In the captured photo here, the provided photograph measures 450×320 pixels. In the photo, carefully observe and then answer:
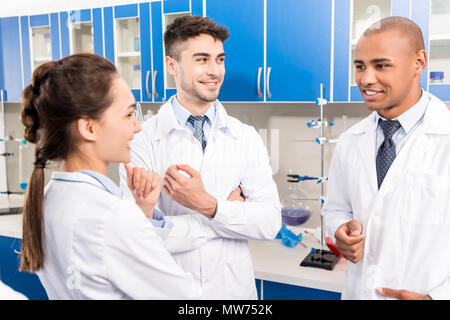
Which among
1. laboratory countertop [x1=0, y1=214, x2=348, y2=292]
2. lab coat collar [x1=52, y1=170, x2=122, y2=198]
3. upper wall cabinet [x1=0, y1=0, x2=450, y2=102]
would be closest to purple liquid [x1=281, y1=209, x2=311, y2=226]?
laboratory countertop [x1=0, y1=214, x2=348, y2=292]

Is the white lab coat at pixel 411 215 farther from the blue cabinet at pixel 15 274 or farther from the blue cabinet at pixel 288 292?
the blue cabinet at pixel 15 274

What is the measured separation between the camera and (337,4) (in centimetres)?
181

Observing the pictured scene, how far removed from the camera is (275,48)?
1.94m

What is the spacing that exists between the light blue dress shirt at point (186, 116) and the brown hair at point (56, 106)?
0.62 meters

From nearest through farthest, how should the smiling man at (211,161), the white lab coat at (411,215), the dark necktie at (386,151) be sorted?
the white lab coat at (411,215) → the dark necktie at (386,151) → the smiling man at (211,161)

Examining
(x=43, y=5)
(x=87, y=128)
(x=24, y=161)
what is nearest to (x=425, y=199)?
(x=87, y=128)

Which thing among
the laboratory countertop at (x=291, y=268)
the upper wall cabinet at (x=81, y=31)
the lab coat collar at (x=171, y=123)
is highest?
the upper wall cabinet at (x=81, y=31)

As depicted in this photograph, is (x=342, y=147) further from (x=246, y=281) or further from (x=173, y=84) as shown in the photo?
(x=173, y=84)

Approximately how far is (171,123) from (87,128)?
23.2 inches

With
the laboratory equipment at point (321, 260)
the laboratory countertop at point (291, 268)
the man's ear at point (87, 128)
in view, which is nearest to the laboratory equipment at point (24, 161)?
the laboratory countertop at point (291, 268)

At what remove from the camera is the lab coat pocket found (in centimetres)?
105

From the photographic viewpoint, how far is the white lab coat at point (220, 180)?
130cm

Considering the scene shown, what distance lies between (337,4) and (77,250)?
1578 mm

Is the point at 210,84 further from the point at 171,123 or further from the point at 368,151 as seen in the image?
the point at 368,151
